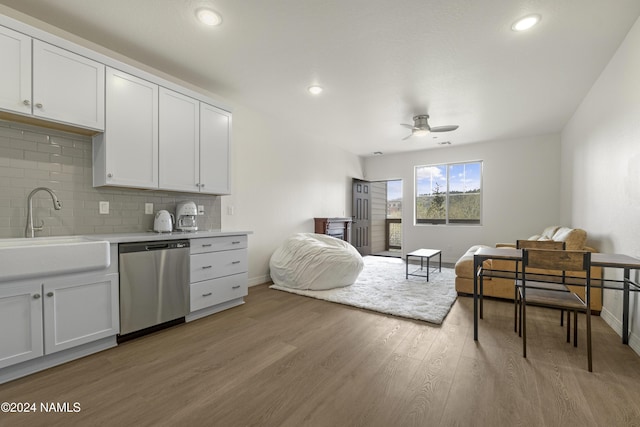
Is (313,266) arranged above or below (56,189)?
below

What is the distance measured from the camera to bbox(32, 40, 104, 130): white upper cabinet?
2.10m

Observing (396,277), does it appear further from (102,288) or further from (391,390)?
(102,288)

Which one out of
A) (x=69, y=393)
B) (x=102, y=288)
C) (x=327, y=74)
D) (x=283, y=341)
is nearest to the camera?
(x=69, y=393)

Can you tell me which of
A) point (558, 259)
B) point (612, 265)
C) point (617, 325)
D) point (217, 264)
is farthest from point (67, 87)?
point (617, 325)

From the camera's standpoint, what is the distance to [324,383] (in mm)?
1812

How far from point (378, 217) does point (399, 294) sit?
5093 millimetres

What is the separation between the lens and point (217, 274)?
10.1 feet

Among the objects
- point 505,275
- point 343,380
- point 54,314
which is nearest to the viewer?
point 343,380

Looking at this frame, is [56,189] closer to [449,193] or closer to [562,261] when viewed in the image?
[562,261]

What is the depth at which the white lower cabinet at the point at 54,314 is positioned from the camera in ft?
5.93

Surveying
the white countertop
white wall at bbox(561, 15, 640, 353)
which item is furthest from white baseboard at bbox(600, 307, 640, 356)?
the white countertop

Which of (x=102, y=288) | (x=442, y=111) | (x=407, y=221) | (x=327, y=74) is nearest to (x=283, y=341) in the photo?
(x=102, y=288)

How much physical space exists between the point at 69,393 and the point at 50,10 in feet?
9.30

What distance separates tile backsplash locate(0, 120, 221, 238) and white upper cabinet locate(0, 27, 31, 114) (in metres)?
0.37
